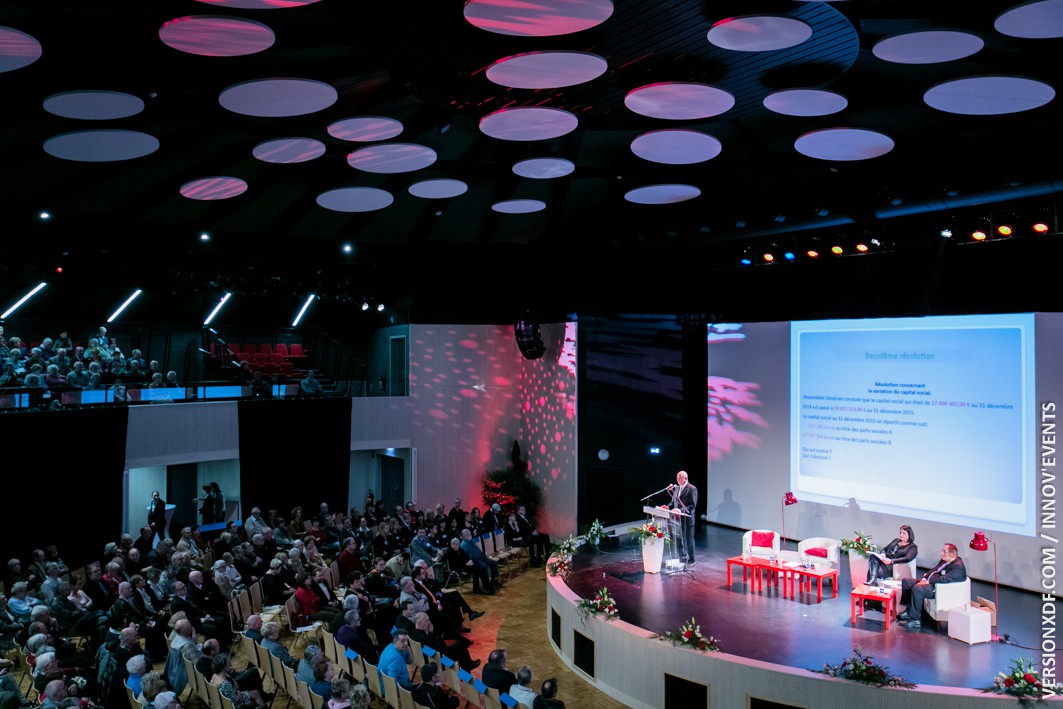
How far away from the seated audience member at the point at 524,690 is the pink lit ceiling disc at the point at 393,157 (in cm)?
540

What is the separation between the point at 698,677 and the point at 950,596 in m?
3.11

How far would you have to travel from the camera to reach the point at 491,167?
9758 millimetres

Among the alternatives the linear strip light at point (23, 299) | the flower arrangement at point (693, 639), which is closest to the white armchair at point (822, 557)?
the flower arrangement at point (693, 639)

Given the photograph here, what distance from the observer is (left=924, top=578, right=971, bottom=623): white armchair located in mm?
8398

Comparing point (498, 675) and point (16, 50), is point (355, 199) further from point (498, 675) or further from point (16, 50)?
point (498, 675)

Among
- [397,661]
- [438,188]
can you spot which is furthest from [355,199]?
[397,661]

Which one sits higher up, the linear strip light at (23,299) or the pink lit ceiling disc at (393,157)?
the pink lit ceiling disc at (393,157)

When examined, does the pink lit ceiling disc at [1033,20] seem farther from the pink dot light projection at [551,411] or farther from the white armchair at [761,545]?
the pink dot light projection at [551,411]

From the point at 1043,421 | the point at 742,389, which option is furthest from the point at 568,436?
the point at 1043,421

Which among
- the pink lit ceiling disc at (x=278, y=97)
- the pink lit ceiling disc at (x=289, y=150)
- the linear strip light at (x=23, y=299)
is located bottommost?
the linear strip light at (x=23, y=299)

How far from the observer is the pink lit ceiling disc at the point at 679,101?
22.5ft

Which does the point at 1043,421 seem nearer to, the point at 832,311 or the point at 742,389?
the point at 832,311

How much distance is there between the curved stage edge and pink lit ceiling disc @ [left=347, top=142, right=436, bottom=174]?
518 cm

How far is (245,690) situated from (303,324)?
15431 mm
